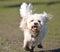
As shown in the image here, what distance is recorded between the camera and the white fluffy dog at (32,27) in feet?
30.6

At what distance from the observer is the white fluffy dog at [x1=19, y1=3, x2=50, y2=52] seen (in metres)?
9.34

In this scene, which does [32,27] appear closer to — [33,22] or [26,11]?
[33,22]

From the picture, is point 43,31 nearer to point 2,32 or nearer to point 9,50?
point 9,50

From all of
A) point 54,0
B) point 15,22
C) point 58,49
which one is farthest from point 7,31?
point 54,0

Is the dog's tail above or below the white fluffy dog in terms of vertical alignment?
above

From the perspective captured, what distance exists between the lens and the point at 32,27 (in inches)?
364

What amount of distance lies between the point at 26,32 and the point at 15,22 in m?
6.78

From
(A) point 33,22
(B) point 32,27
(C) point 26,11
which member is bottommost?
(B) point 32,27

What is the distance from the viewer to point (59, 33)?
13.5 meters

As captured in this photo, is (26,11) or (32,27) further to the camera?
(26,11)

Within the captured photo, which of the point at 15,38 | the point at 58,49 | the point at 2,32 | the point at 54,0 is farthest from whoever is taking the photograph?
the point at 54,0

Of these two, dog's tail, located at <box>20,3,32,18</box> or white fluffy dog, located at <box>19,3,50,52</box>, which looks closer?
white fluffy dog, located at <box>19,3,50,52</box>

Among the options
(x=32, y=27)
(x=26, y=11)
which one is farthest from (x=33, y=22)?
(x=26, y=11)

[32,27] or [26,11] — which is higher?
[26,11]
